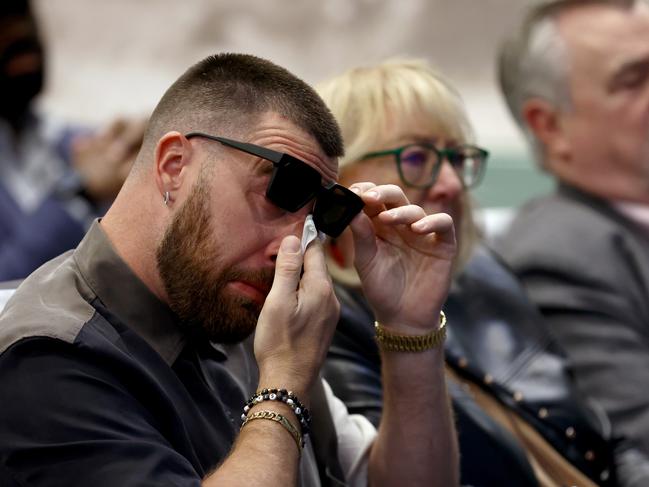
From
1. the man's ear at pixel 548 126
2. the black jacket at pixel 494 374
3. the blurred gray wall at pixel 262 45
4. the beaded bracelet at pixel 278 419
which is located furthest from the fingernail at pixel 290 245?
the blurred gray wall at pixel 262 45

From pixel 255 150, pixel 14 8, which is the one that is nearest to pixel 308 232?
pixel 255 150

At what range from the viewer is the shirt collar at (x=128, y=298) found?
4.95 feet

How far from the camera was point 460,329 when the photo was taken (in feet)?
8.02

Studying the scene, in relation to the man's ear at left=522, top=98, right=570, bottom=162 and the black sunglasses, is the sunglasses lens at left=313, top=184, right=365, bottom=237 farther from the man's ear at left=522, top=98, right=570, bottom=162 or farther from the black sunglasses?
the man's ear at left=522, top=98, right=570, bottom=162

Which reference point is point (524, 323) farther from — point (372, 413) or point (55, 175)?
point (55, 175)

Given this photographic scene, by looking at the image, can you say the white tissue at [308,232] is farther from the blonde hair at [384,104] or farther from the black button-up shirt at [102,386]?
the blonde hair at [384,104]

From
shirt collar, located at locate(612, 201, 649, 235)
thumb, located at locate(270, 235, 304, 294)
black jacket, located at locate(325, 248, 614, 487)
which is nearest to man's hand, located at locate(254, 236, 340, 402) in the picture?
thumb, located at locate(270, 235, 304, 294)

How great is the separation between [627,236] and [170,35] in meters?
4.01

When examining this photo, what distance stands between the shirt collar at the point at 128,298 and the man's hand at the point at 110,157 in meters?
1.18

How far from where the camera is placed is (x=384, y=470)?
184 cm

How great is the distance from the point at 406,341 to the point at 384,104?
72cm

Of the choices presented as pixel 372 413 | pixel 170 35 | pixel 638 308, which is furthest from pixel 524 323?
pixel 170 35

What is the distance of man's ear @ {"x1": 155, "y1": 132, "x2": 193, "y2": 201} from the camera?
5.10 feet

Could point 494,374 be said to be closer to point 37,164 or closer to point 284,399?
point 284,399
